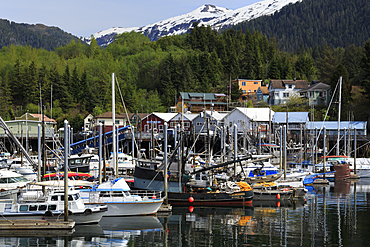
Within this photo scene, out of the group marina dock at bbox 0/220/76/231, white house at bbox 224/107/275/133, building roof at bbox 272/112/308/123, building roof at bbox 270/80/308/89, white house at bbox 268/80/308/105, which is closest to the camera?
marina dock at bbox 0/220/76/231

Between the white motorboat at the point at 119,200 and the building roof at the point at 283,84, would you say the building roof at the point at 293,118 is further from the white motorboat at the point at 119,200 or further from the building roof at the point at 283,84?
the white motorboat at the point at 119,200

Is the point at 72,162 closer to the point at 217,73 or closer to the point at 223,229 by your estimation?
the point at 223,229

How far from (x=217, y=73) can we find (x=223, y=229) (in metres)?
124

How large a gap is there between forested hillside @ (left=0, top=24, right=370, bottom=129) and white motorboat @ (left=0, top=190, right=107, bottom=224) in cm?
7973

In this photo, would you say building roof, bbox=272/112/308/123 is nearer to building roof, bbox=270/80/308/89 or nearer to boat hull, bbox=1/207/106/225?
building roof, bbox=270/80/308/89

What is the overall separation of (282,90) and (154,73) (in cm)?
5109

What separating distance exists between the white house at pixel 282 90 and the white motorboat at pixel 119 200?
97522mm

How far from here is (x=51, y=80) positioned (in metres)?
131

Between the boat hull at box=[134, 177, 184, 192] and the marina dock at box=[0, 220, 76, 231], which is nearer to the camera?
the marina dock at box=[0, 220, 76, 231]

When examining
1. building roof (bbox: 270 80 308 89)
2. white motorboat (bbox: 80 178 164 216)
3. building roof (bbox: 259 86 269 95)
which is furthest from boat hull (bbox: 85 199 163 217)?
building roof (bbox: 259 86 269 95)

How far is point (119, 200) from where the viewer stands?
109ft

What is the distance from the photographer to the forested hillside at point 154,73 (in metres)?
127

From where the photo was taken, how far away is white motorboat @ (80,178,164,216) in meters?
32.9

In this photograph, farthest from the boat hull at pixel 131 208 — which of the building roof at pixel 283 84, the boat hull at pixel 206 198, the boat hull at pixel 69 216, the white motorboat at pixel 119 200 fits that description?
the building roof at pixel 283 84
